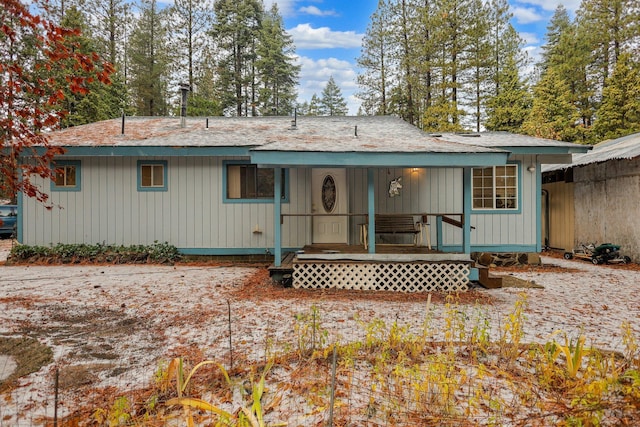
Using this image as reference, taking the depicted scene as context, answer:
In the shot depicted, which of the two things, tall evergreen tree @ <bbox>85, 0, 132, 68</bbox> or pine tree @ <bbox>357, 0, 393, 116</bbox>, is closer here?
tall evergreen tree @ <bbox>85, 0, 132, 68</bbox>

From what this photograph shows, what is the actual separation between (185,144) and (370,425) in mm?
8029

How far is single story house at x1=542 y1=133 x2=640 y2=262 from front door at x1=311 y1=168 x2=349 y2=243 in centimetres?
712

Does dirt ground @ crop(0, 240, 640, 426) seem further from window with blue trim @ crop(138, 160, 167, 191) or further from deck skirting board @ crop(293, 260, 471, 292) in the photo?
window with blue trim @ crop(138, 160, 167, 191)

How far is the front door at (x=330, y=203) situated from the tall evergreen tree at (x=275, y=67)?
18.1 m

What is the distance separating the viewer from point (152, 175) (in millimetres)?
9422

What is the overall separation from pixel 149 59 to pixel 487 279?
2388 centimetres

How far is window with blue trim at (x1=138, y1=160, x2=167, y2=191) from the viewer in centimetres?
937

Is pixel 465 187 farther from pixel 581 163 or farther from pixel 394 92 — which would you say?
pixel 394 92

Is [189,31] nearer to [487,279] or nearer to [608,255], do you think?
[487,279]

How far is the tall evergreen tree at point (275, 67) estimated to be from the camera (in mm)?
25625

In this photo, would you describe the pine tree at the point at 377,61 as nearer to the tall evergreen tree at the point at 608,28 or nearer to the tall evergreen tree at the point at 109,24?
the tall evergreen tree at the point at 608,28

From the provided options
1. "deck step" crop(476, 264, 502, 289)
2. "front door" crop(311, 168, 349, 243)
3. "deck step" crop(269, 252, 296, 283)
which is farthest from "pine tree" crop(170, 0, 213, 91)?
"deck step" crop(476, 264, 502, 289)

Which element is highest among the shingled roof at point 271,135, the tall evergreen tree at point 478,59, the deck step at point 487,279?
the tall evergreen tree at point 478,59

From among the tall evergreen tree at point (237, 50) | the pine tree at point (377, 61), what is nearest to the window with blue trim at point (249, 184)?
the pine tree at point (377, 61)
